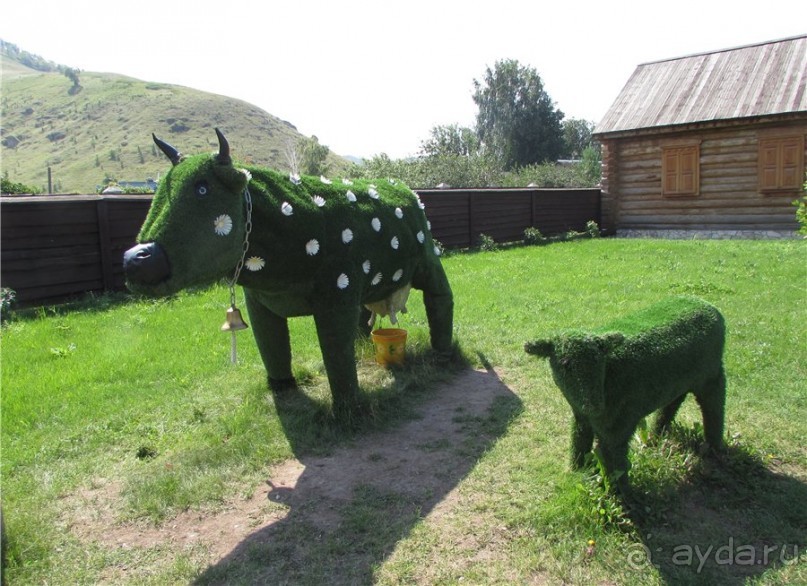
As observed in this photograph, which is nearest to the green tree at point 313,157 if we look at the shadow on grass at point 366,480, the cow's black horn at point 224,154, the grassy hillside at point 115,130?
the grassy hillside at point 115,130

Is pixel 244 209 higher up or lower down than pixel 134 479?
higher up

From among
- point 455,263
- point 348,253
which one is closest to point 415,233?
point 348,253

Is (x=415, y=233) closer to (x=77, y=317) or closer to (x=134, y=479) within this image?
(x=134, y=479)

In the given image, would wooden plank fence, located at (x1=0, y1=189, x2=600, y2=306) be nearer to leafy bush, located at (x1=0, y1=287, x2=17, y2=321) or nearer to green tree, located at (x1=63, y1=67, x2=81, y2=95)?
leafy bush, located at (x1=0, y1=287, x2=17, y2=321)

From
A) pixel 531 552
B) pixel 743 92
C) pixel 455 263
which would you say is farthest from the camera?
pixel 743 92

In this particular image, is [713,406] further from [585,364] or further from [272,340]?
[272,340]

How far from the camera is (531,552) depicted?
114 inches

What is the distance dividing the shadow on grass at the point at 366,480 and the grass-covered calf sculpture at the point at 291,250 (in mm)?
429

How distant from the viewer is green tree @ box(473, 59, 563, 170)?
50.8 metres

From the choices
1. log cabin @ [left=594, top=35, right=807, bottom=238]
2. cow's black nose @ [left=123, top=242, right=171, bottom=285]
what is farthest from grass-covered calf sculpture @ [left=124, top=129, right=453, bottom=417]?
log cabin @ [left=594, top=35, right=807, bottom=238]

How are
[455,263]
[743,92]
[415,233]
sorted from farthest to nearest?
[743,92] < [455,263] < [415,233]

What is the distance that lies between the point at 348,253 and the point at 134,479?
6.89 ft

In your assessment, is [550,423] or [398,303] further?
[398,303]

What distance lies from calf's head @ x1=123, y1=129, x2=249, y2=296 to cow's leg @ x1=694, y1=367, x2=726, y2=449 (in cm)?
297
